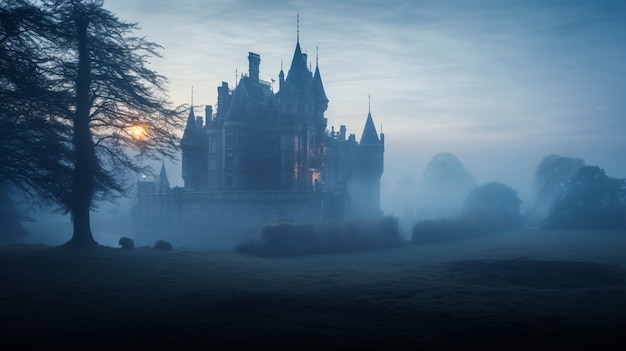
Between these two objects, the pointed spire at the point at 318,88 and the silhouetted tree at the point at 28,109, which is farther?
the pointed spire at the point at 318,88

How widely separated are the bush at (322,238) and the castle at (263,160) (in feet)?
49.3

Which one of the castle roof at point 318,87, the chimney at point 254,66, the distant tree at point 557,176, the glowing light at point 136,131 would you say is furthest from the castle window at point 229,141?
the distant tree at point 557,176

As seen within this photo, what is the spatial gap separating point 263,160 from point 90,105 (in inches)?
1408

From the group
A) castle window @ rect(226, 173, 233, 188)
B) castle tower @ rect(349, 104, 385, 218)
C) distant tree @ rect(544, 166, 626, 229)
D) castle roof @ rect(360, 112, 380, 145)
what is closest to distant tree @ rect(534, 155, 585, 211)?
distant tree @ rect(544, 166, 626, 229)

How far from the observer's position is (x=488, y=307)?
15211 millimetres

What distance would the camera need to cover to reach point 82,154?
25.3m

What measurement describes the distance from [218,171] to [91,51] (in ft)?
121

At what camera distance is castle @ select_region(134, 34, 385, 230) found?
55.6m

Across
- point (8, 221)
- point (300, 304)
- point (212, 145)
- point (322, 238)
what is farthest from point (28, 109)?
point (212, 145)

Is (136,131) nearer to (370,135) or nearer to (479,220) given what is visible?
(479,220)

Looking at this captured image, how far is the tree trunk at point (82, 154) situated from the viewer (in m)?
24.9

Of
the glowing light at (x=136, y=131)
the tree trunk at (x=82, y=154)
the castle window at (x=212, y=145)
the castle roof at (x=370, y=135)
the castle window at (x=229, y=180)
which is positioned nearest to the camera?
the tree trunk at (x=82, y=154)

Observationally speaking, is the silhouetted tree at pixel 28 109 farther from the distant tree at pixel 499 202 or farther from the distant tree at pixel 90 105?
the distant tree at pixel 499 202

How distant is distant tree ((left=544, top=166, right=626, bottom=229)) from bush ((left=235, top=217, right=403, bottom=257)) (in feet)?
137
